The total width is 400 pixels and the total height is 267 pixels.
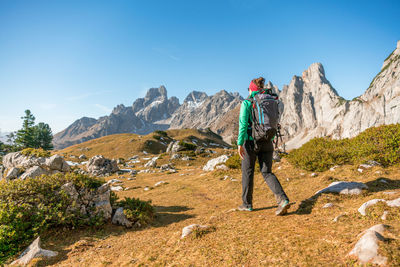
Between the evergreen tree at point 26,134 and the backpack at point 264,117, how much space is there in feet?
304

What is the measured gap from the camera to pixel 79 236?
6.24 meters

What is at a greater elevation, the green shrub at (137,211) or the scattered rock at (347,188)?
the scattered rock at (347,188)

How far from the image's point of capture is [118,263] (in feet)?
13.7

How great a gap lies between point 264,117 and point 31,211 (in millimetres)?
7989

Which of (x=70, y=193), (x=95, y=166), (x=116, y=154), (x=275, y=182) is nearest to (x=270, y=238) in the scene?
(x=275, y=182)

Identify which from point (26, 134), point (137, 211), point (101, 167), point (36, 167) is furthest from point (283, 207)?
point (26, 134)

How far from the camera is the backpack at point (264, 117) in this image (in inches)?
223

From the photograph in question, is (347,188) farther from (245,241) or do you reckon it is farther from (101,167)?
(101,167)

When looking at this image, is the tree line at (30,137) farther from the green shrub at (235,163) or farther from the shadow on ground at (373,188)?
the shadow on ground at (373,188)

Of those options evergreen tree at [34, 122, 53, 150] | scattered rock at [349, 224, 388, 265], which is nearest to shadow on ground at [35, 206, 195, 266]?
scattered rock at [349, 224, 388, 265]

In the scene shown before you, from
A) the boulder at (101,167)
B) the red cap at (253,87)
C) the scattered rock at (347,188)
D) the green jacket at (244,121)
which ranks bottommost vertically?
the boulder at (101,167)

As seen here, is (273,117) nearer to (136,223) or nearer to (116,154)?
(136,223)

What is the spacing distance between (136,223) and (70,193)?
274 centimetres

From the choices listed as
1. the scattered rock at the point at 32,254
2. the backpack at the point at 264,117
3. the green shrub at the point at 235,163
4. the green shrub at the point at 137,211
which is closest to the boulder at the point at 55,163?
the green shrub at the point at 137,211
